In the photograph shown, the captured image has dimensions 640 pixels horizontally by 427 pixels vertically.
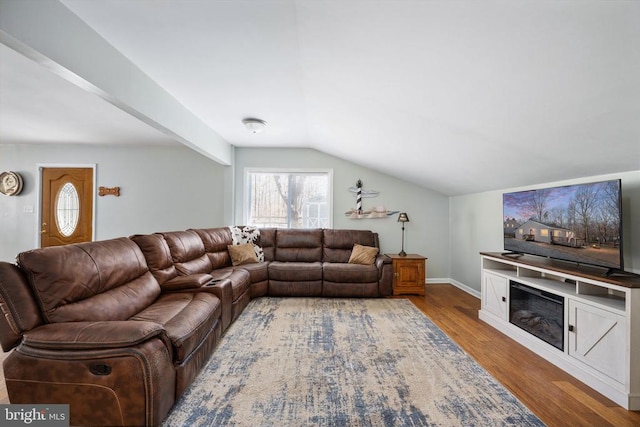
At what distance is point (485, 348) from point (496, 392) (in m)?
0.73

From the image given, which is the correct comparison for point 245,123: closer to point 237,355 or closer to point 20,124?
point 237,355

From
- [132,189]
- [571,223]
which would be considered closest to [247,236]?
[132,189]

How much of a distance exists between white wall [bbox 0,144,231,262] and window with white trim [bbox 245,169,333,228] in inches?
19.8

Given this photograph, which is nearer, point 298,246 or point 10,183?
point 298,246

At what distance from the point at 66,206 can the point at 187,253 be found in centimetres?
351

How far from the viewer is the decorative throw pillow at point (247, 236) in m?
4.65

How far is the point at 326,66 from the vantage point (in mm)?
2336

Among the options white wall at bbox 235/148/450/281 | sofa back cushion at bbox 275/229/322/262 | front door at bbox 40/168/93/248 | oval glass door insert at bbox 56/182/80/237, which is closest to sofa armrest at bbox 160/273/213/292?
sofa back cushion at bbox 275/229/322/262

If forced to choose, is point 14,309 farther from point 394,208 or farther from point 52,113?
point 394,208

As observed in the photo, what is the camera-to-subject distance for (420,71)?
6.72 ft

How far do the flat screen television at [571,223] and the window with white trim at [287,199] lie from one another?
285cm

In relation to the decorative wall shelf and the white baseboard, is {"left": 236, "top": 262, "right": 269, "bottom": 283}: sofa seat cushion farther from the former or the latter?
the white baseboard

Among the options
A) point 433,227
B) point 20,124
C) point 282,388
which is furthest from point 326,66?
point 20,124

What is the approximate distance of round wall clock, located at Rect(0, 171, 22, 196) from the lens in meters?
5.12
